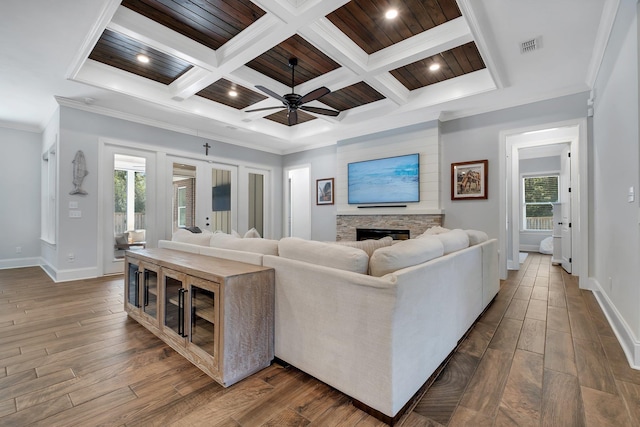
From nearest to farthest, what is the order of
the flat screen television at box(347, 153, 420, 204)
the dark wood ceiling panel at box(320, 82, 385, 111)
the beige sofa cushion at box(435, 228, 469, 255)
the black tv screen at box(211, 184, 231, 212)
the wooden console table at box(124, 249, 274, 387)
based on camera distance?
the wooden console table at box(124, 249, 274, 387) < the beige sofa cushion at box(435, 228, 469, 255) < the dark wood ceiling panel at box(320, 82, 385, 111) < the flat screen television at box(347, 153, 420, 204) < the black tv screen at box(211, 184, 231, 212)

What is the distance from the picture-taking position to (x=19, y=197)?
17.7 feet

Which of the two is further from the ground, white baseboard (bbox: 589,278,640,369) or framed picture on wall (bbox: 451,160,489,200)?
framed picture on wall (bbox: 451,160,489,200)

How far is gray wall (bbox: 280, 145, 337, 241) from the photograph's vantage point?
21.6 feet

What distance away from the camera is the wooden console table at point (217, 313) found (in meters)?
1.63

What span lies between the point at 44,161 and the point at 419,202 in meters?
7.11

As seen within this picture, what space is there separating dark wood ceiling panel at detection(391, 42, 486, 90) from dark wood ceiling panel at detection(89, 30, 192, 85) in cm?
299

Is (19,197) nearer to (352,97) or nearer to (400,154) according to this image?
(352,97)

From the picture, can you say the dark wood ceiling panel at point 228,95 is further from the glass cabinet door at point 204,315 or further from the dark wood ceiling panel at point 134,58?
the glass cabinet door at point 204,315

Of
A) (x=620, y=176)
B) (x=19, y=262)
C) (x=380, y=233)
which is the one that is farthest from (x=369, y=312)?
(x=19, y=262)

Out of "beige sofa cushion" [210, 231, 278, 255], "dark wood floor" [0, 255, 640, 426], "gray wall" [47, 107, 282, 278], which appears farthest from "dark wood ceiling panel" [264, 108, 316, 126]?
"dark wood floor" [0, 255, 640, 426]

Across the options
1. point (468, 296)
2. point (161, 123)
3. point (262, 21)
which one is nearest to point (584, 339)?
point (468, 296)

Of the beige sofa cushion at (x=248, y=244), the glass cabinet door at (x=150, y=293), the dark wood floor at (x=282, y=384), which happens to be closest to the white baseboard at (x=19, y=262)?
the dark wood floor at (x=282, y=384)

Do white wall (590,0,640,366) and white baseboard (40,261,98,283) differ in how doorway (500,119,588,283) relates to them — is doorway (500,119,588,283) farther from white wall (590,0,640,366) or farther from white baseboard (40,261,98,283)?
white baseboard (40,261,98,283)

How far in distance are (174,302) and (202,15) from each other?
269cm
